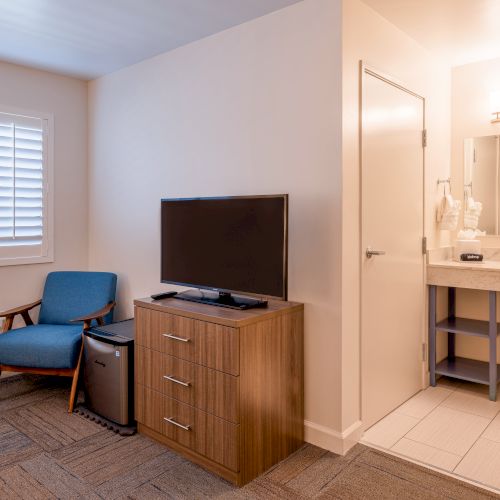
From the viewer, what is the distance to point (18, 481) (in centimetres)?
211

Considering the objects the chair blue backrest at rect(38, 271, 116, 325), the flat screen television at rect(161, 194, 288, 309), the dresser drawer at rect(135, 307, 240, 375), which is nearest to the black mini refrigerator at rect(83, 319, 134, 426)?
the dresser drawer at rect(135, 307, 240, 375)

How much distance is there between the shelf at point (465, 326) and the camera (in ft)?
10.3

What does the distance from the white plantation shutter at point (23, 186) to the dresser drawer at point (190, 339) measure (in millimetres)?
1516

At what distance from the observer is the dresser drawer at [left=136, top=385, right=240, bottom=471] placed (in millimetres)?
2090

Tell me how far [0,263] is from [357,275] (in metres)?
2.62

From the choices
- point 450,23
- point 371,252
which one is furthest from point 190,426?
point 450,23

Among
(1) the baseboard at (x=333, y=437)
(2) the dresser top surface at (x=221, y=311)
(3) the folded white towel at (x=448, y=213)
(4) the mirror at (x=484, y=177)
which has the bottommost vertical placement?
(1) the baseboard at (x=333, y=437)

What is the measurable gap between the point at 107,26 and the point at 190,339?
1949 millimetres

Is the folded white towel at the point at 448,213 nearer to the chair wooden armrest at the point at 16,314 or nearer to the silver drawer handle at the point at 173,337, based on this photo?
the silver drawer handle at the point at 173,337

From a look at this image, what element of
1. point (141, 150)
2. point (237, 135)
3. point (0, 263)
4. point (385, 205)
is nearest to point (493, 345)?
point (385, 205)

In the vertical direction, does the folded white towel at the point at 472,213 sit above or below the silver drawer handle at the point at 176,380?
above

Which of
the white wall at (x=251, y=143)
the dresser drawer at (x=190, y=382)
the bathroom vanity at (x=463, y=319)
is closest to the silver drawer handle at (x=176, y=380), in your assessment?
the dresser drawer at (x=190, y=382)

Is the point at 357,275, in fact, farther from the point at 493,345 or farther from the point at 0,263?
the point at 0,263

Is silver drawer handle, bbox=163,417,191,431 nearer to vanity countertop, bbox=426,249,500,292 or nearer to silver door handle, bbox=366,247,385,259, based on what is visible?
silver door handle, bbox=366,247,385,259
